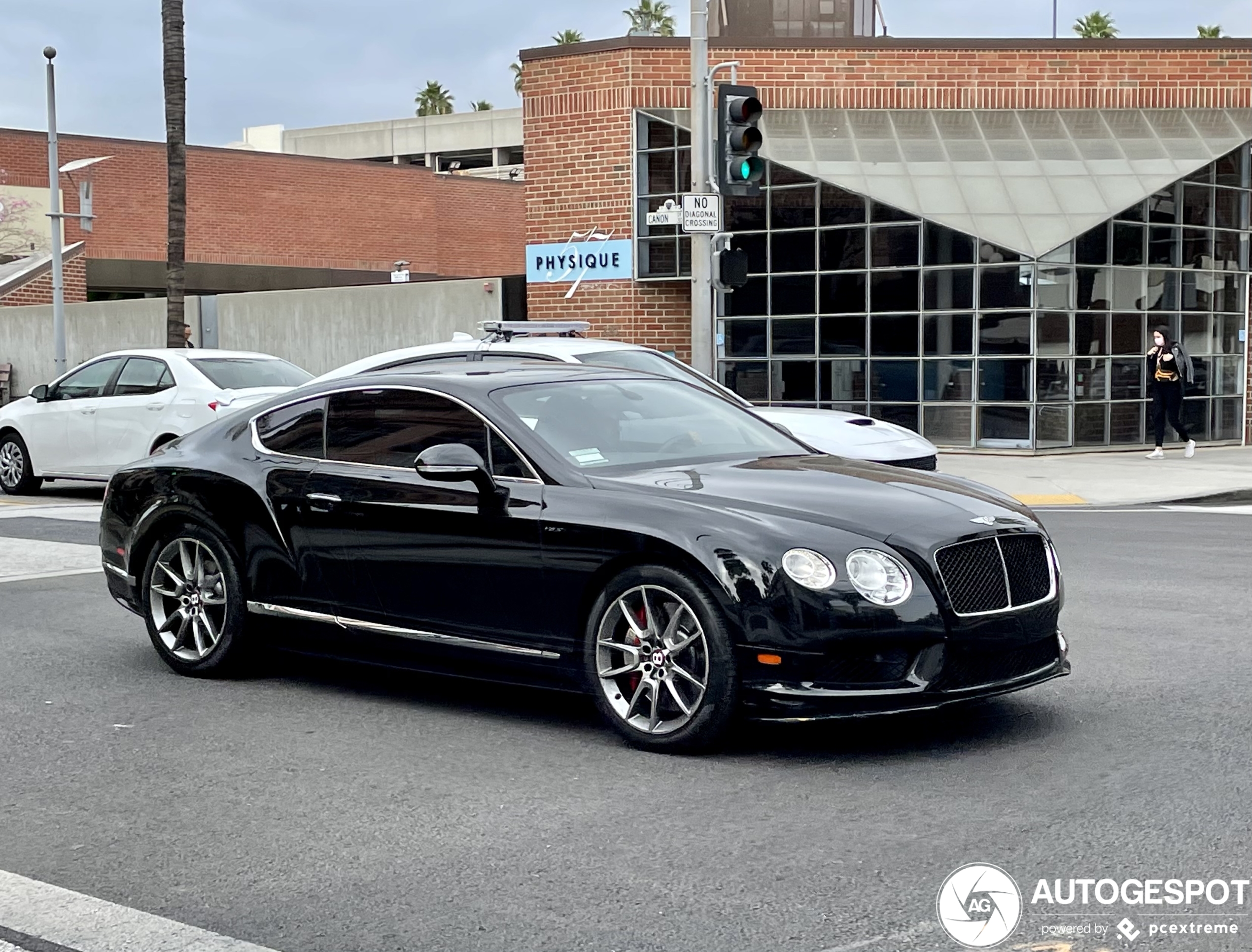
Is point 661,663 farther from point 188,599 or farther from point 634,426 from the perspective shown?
point 188,599

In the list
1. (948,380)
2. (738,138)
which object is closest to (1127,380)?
(948,380)

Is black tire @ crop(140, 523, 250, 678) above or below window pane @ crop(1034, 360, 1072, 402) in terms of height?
below

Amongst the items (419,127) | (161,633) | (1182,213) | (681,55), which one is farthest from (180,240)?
(419,127)

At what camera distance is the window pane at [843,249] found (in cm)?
2317

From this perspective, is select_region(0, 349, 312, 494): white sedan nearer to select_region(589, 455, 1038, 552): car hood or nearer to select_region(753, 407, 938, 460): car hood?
select_region(753, 407, 938, 460): car hood

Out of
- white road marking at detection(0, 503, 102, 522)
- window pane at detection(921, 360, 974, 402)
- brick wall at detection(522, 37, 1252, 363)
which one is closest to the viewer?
white road marking at detection(0, 503, 102, 522)

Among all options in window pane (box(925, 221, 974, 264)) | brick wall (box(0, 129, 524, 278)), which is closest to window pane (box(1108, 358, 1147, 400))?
window pane (box(925, 221, 974, 264))

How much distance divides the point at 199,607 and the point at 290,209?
44764 mm

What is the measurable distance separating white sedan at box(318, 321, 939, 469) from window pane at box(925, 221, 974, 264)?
967cm

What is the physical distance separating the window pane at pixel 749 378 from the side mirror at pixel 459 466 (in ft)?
58.7

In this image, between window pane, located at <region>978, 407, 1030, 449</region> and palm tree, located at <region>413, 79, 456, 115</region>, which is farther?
palm tree, located at <region>413, 79, 456, 115</region>

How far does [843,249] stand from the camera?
23312 millimetres

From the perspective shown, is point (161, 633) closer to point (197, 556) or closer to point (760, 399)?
point (197, 556)

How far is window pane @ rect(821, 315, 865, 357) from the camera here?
917 inches
